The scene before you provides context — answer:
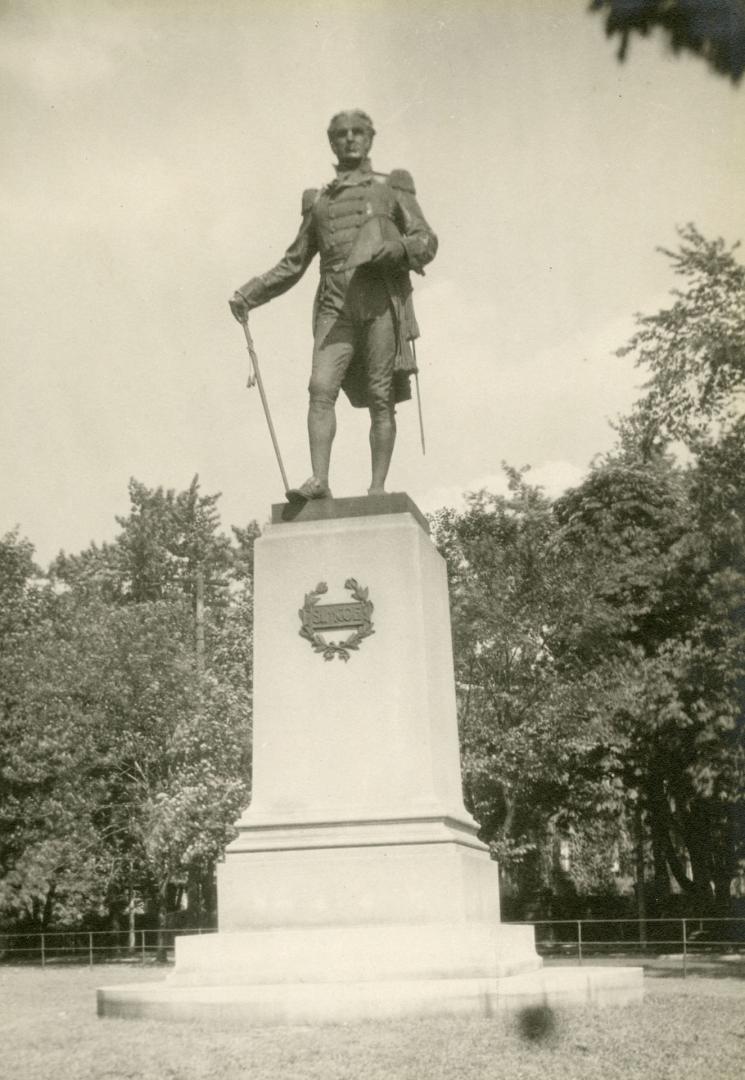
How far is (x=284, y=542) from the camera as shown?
1216cm

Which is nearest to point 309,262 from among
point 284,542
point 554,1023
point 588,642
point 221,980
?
point 284,542

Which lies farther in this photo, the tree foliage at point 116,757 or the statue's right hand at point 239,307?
the tree foliage at point 116,757

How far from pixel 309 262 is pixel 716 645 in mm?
15161

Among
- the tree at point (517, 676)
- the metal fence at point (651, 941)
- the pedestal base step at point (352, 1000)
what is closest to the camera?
the pedestal base step at point (352, 1000)

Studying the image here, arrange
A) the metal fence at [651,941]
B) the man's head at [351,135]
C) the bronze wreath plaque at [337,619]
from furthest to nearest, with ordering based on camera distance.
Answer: the metal fence at [651,941] < the man's head at [351,135] < the bronze wreath plaque at [337,619]

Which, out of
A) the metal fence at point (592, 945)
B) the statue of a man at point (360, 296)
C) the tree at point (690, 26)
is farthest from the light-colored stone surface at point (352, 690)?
the metal fence at point (592, 945)

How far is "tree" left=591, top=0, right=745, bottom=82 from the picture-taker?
477 cm

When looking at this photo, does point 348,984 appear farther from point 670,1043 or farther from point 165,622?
point 165,622

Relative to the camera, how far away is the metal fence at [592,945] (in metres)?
27.7

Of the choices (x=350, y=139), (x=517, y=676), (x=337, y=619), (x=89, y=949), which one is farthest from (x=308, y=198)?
(x=89, y=949)

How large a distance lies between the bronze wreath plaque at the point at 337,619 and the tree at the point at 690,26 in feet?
24.2

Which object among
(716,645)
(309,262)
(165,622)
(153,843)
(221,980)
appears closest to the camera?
(221,980)

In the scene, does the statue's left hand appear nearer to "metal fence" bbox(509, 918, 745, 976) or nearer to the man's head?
the man's head

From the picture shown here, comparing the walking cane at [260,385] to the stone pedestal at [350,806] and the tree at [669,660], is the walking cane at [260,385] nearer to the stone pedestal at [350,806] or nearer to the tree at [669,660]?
the stone pedestal at [350,806]
